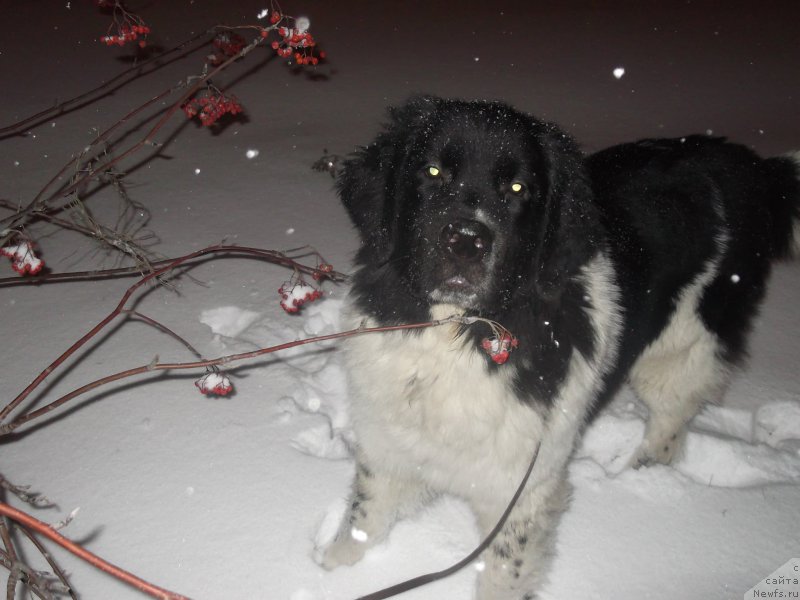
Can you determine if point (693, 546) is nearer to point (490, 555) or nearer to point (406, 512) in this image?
point (490, 555)

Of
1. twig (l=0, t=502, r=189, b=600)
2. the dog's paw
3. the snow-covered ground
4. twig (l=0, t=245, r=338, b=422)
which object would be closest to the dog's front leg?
the snow-covered ground

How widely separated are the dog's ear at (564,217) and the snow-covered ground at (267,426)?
1.10 metres

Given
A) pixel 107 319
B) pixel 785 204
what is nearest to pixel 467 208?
pixel 107 319

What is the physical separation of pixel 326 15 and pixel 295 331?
6.92 meters

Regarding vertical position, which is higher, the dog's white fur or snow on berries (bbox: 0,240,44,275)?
snow on berries (bbox: 0,240,44,275)

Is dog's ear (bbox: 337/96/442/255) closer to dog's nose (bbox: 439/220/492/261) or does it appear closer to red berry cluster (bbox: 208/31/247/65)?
dog's nose (bbox: 439/220/492/261)

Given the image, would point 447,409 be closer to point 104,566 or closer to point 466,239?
point 466,239

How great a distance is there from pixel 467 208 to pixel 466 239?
0.13 m

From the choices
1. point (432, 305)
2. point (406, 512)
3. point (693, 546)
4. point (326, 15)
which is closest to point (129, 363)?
point (406, 512)

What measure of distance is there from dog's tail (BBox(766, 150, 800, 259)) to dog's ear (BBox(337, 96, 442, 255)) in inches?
64.7

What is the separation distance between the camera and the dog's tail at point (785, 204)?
98.7 inches

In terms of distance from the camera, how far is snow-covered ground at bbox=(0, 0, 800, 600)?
6.86 ft

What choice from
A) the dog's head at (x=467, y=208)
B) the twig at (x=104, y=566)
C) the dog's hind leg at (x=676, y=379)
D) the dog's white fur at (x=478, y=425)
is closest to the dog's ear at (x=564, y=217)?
the dog's head at (x=467, y=208)

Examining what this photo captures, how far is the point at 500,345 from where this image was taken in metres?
1.60
